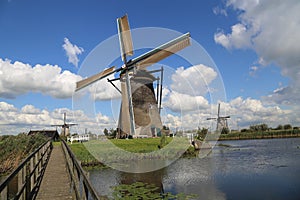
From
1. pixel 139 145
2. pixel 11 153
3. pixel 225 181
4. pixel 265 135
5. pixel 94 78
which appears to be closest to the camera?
pixel 225 181

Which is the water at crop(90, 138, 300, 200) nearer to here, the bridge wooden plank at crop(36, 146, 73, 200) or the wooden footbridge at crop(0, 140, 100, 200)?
the bridge wooden plank at crop(36, 146, 73, 200)

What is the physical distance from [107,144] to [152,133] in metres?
5.03

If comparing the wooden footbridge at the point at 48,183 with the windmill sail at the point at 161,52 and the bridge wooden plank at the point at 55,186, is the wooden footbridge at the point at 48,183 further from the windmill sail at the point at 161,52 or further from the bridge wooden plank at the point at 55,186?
the windmill sail at the point at 161,52

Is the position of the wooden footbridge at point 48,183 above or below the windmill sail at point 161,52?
below

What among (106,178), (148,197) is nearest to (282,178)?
(148,197)

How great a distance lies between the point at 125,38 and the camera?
23.8m

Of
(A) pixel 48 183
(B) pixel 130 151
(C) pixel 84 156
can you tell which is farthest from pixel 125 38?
(A) pixel 48 183

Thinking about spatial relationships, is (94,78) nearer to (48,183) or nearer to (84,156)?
(84,156)

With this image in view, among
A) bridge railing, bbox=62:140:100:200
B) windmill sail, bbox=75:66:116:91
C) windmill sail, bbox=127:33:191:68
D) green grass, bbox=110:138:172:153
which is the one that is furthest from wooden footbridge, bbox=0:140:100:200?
windmill sail, bbox=75:66:116:91

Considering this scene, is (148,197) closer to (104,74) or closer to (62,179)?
(62,179)

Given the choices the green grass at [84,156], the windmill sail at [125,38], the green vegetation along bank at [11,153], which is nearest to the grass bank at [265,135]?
the windmill sail at [125,38]

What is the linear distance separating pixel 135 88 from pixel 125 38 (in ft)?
15.2

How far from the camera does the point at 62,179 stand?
6805 mm

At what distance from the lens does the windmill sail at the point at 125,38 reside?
930 inches
